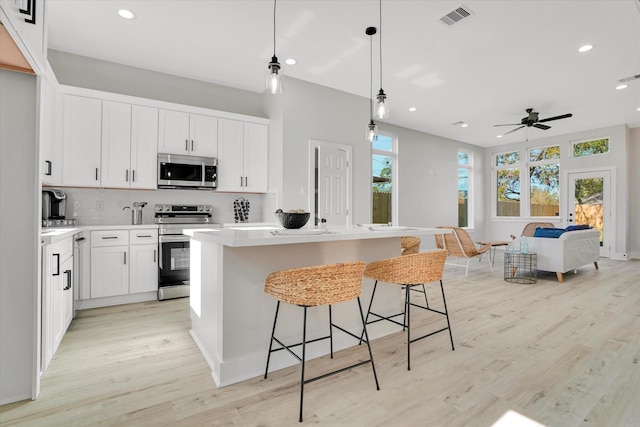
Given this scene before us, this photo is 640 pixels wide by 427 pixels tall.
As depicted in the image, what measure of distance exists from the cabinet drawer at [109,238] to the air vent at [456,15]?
4.14 meters

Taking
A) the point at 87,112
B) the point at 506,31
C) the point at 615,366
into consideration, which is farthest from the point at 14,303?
the point at 506,31

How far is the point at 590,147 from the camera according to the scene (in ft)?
24.8

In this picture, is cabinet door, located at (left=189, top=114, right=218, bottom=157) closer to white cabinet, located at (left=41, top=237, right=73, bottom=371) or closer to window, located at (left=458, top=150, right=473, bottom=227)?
white cabinet, located at (left=41, top=237, right=73, bottom=371)

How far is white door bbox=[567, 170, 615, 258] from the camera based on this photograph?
725cm

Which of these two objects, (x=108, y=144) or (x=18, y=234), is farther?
(x=108, y=144)

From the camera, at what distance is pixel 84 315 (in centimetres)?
326

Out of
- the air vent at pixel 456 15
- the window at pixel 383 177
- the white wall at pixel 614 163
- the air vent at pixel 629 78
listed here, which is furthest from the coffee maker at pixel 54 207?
the white wall at pixel 614 163

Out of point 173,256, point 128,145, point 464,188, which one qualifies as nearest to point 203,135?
point 128,145

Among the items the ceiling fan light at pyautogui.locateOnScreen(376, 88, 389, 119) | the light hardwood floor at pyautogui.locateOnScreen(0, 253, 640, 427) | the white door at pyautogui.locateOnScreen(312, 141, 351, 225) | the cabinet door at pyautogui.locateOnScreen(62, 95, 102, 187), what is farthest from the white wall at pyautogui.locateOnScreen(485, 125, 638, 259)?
the cabinet door at pyautogui.locateOnScreen(62, 95, 102, 187)

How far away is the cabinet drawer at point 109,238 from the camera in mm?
3455

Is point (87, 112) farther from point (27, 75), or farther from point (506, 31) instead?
point (506, 31)

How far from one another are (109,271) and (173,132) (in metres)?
1.85

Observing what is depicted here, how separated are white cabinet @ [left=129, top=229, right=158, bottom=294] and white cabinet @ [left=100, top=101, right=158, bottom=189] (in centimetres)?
64

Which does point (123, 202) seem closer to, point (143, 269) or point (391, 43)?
point (143, 269)
